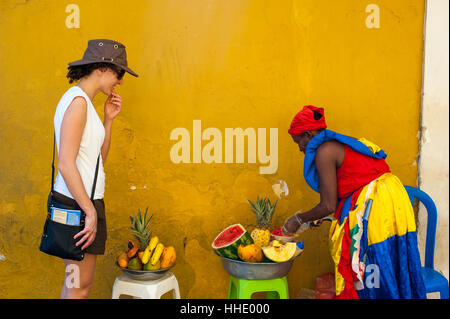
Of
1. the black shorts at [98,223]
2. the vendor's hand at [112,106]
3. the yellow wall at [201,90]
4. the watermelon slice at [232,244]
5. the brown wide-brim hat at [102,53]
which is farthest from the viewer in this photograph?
the yellow wall at [201,90]

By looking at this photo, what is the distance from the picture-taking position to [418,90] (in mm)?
3955

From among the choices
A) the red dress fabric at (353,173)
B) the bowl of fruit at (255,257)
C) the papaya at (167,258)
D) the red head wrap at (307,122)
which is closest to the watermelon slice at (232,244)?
the bowl of fruit at (255,257)

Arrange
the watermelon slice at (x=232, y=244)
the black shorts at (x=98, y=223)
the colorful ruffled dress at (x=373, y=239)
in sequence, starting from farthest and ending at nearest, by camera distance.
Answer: the watermelon slice at (x=232, y=244), the colorful ruffled dress at (x=373, y=239), the black shorts at (x=98, y=223)

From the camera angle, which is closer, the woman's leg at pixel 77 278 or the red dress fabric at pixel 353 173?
the woman's leg at pixel 77 278

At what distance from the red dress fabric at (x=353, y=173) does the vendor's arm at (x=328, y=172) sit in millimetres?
51

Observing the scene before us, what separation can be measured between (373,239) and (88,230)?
6.31ft

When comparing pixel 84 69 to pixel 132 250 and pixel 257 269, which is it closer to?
pixel 132 250

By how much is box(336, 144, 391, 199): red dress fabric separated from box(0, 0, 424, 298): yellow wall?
853 mm

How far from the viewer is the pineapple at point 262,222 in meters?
3.29

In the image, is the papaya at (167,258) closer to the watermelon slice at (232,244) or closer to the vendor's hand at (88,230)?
the watermelon slice at (232,244)

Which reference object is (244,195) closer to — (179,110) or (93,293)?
(179,110)

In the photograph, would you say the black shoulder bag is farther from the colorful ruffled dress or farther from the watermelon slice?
the colorful ruffled dress

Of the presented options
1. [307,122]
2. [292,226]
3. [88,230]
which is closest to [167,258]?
[88,230]
